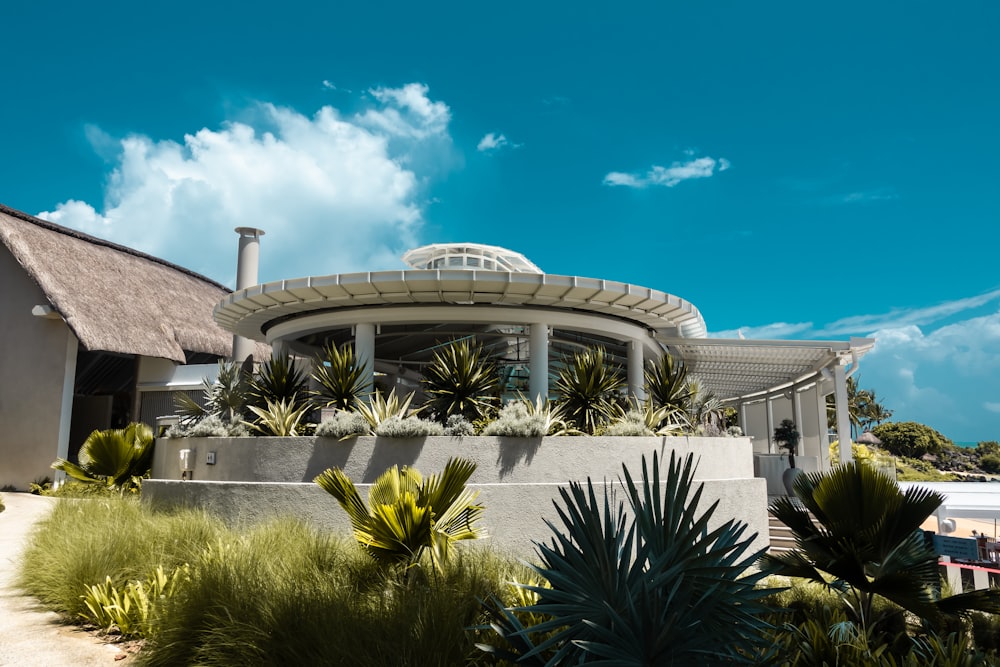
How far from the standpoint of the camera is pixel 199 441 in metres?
12.9

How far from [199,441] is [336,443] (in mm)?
3579

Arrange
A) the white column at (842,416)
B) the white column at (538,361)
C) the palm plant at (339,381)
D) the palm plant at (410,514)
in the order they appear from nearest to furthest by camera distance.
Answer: the palm plant at (410,514) → the palm plant at (339,381) → the white column at (538,361) → the white column at (842,416)

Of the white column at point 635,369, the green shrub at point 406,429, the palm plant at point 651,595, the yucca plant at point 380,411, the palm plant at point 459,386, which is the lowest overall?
the palm plant at point 651,595

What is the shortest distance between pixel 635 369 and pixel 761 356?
15.6 feet

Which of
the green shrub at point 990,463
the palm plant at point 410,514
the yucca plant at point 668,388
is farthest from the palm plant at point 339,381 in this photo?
the green shrub at point 990,463

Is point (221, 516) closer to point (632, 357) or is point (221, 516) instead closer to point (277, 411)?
point (277, 411)

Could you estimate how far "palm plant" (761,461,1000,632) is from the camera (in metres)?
6.24

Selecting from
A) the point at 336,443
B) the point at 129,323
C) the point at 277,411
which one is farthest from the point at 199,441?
the point at 129,323

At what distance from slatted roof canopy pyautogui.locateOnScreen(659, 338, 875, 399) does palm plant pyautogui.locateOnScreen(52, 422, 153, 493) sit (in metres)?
13.4

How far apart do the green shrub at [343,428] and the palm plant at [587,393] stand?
3.98 m

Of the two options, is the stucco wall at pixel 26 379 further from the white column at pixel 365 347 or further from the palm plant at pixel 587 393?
the palm plant at pixel 587 393

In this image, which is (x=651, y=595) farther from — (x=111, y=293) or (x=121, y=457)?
(x=111, y=293)

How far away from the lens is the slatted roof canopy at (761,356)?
689 inches

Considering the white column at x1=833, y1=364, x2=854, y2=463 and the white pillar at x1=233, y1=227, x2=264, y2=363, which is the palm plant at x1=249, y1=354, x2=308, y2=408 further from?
the white column at x1=833, y1=364, x2=854, y2=463
